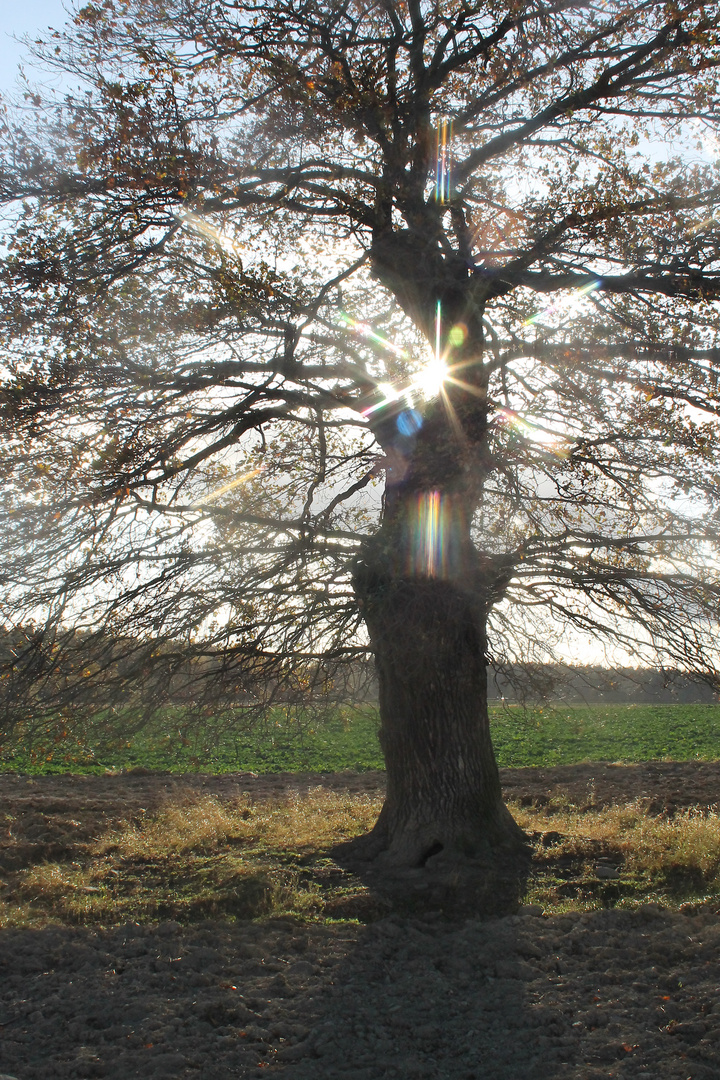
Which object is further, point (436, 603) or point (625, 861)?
point (625, 861)

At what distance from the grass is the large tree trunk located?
701mm

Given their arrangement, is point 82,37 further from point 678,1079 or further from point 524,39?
point 678,1079

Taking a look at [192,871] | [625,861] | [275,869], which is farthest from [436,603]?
[192,871]

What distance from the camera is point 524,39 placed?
322 inches

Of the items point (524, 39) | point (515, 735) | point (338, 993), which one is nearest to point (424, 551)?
point (338, 993)

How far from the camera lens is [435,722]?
27.4 feet

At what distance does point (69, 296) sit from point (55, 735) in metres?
4.14

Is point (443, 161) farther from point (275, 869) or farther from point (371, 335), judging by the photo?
point (275, 869)

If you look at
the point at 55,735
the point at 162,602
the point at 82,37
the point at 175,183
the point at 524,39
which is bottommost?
the point at 55,735

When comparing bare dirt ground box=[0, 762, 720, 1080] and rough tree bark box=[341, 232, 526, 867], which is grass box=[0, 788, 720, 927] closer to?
bare dirt ground box=[0, 762, 720, 1080]

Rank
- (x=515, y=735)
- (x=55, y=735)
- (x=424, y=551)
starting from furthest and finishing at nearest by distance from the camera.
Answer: (x=515, y=735) → (x=424, y=551) → (x=55, y=735)

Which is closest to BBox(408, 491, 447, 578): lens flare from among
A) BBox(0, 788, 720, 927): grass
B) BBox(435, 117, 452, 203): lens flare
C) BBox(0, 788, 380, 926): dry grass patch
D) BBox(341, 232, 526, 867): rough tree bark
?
BBox(341, 232, 526, 867): rough tree bark

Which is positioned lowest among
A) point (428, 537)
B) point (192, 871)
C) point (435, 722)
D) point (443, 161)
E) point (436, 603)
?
point (192, 871)

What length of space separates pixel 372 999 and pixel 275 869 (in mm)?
3140
